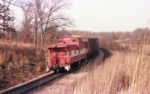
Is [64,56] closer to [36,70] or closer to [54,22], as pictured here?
[36,70]

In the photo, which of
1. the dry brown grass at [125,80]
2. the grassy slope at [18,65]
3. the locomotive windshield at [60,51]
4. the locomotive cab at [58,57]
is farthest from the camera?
the locomotive windshield at [60,51]

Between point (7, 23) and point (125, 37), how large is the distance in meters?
14.7

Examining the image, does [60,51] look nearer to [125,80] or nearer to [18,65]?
[18,65]

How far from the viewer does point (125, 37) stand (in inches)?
385

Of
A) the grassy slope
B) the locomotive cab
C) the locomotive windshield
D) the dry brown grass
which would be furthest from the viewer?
the locomotive windshield

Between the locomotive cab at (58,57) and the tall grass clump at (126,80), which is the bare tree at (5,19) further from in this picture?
the tall grass clump at (126,80)

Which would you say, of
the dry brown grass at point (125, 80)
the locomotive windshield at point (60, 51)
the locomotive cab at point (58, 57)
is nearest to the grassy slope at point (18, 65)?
the locomotive cab at point (58, 57)

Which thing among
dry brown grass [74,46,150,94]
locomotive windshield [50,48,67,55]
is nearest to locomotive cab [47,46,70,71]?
locomotive windshield [50,48,67,55]

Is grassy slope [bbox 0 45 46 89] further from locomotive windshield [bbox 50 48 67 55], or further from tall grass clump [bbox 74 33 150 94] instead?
tall grass clump [bbox 74 33 150 94]

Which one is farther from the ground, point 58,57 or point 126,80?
point 126,80

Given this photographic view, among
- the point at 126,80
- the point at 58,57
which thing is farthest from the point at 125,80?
the point at 58,57

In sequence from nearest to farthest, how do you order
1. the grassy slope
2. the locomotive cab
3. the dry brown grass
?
1. the dry brown grass
2. the grassy slope
3. the locomotive cab

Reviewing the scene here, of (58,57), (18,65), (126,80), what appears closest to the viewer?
(126,80)

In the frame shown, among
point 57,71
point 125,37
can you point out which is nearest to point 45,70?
point 57,71
